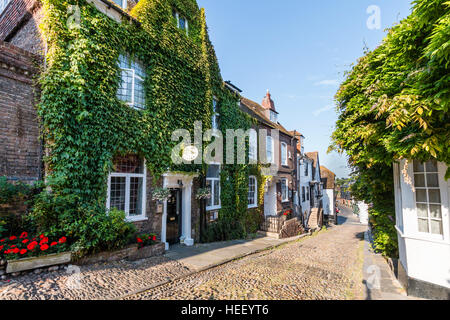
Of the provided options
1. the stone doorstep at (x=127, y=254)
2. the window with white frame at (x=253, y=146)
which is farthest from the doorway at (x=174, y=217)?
the window with white frame at (x=253, y=146)

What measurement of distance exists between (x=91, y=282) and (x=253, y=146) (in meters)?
11.5

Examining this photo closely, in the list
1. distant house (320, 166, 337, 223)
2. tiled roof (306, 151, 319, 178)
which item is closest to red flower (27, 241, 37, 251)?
tiled roof (306, 151, 319, 178)

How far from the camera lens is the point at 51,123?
6.14m

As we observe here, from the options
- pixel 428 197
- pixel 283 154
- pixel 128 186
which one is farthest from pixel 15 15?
pixel 283 154

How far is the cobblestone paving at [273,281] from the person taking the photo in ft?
16.8

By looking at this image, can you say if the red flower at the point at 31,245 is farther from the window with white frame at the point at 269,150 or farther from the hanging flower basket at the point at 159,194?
the window with white frame at the point at 269,150

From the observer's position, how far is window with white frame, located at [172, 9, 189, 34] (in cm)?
1036

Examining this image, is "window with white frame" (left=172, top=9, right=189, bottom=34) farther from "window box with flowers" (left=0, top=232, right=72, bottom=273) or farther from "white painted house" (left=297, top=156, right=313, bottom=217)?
"white painted house" (left=297, top=156, right=313, bottom=217)

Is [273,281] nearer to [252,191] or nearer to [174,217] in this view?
[174,217]

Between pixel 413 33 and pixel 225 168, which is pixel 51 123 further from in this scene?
pixel 413 33

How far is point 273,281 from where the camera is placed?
607cm

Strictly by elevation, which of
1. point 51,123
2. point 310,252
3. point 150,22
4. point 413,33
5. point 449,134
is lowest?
point 310,252
